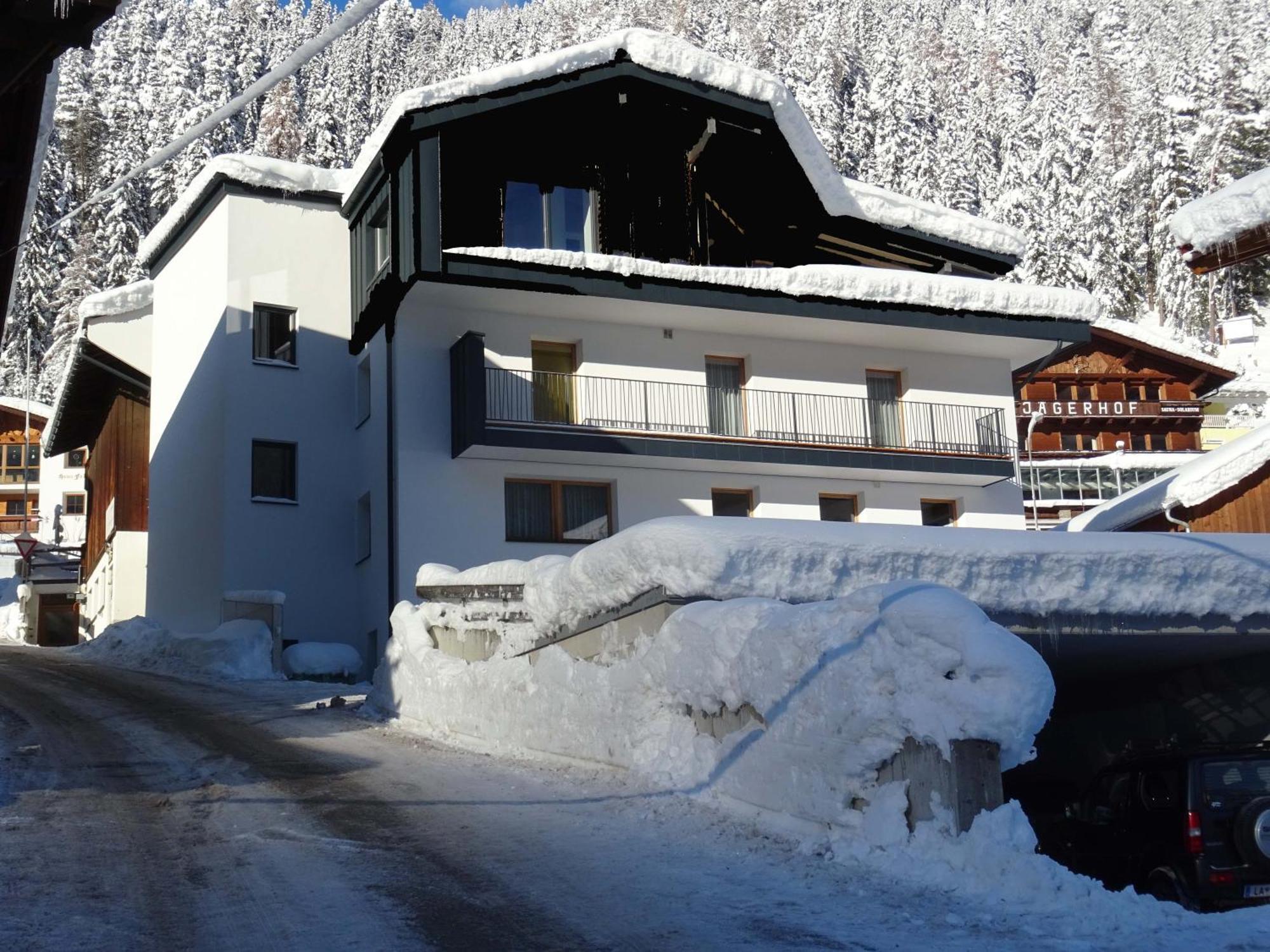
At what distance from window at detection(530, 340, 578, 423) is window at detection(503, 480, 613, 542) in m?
1.26

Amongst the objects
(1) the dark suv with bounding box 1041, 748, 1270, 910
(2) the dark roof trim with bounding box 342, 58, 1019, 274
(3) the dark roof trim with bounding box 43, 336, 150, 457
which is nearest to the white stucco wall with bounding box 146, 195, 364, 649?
(2) the dark roof trim with bounding box 342, 58, 1019, 274

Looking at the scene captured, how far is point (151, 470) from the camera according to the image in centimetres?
2991

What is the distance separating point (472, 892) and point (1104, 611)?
23.3ft

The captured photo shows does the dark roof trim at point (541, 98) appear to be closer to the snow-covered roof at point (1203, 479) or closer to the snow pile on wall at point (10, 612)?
the snow-covered roof at point (1203, 479)

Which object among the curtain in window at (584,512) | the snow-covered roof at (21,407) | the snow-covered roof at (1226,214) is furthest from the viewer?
the snow-covered roof at (21,407)

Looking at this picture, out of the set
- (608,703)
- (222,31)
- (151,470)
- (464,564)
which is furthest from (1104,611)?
(222,31)

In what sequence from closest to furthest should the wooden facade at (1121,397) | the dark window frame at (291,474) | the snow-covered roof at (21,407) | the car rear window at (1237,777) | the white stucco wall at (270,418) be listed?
the car rear window at (1237,777) < the white stucco wall at (270,418) < the dark window frame at (291,474) < the wooden facade at (1121,397) < the snow-covered roof at (21,407)

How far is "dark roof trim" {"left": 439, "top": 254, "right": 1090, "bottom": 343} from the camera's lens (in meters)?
21.8

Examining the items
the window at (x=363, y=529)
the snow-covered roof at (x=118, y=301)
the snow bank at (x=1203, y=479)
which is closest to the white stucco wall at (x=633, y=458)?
the window at (x=363, y=529)

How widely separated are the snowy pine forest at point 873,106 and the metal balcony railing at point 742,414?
39.6 m

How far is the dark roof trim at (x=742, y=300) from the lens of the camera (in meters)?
21.8

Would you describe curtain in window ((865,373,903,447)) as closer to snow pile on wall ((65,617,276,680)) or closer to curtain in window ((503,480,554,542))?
curtain in window ((503,480,554,542))

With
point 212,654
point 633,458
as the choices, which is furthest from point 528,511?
point 212,654

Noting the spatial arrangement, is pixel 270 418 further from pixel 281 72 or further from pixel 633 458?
pixel 281 72
